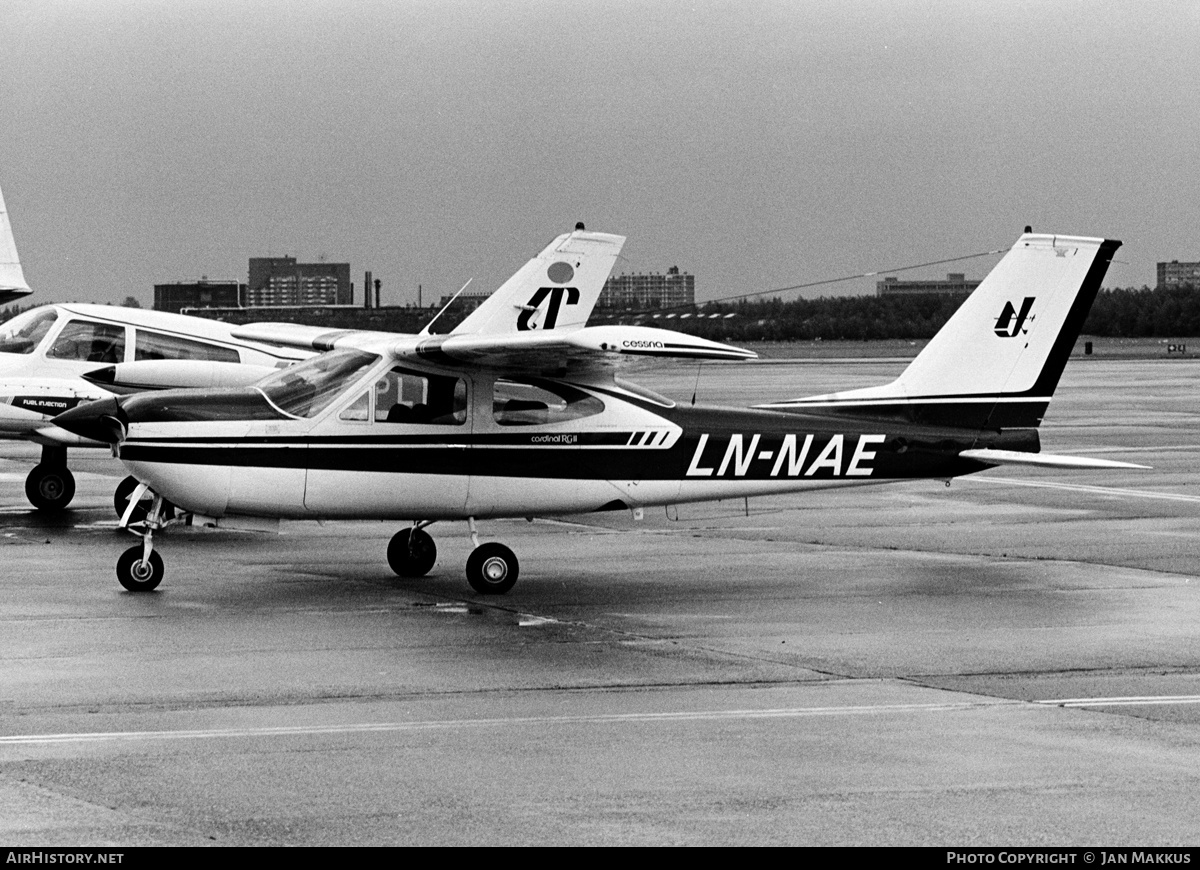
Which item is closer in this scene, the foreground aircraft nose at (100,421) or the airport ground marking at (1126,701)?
the airport ground marking at (1126,701)

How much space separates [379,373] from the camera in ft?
45.2

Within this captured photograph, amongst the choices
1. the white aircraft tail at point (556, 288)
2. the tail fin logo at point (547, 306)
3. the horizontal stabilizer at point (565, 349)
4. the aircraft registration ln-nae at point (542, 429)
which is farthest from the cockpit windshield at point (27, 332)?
the horizontal stabilizer at point (565, 349)

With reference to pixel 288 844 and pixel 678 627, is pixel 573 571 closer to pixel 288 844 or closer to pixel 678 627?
pixel 678 627

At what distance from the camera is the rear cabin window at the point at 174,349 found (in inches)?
796

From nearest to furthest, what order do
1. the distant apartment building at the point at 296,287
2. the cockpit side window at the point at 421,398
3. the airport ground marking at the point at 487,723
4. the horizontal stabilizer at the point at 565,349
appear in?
1. the airport ground marking at the point at 487,723
2. the horizontal stabilizer at the point at 565,349
3. the cockpit side window at the point at 421,398
4. the distant apartment building at the point at 296,287

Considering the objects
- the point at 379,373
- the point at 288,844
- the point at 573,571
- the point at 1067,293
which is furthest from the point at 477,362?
the point at 288,844

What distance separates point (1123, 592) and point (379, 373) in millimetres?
5695

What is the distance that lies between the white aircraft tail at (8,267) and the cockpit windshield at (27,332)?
8.82 m

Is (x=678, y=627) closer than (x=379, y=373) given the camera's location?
Yes

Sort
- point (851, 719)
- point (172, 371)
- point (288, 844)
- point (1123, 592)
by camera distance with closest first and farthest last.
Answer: point (288, 844) < point (851, 719) < point (1123, 592) < point (172, 371)

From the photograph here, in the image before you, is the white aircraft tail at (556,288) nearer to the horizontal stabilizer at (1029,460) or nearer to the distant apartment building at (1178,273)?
the horizontal stabilizer at (1029,460)

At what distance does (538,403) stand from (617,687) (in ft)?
14.7

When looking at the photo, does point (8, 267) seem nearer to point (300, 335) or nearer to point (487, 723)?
point (300, 335)

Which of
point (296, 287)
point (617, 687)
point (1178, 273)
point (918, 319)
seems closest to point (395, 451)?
point (617, 687)
